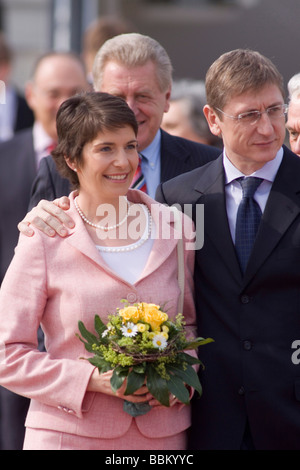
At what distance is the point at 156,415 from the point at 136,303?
45 centimetres

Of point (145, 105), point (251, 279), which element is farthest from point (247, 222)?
point (145, 105)

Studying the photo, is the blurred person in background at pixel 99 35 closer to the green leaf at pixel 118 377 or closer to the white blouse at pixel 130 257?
the white blouse at pixel 130 257

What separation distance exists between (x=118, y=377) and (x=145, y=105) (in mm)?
1583

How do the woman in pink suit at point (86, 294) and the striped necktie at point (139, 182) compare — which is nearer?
the woman in pink suit at point (86, 294)

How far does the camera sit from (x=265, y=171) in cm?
374

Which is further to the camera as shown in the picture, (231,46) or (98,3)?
(231,46)

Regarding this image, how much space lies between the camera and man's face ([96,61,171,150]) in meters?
4.45

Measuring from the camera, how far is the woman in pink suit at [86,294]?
3.52 metres

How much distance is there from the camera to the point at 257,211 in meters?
3.71

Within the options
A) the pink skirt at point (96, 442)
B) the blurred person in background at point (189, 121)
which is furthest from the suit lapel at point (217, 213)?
the blurred person in background at point (189, 121)

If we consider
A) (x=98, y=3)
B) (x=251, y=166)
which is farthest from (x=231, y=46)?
(x=251, y=166)

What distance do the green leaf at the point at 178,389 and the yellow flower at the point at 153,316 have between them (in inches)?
7.9

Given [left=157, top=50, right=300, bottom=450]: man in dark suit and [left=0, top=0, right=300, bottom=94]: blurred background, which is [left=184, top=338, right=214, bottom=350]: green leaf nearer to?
[left=157, top=50, right=300, bottom=450]: man in dark suit
